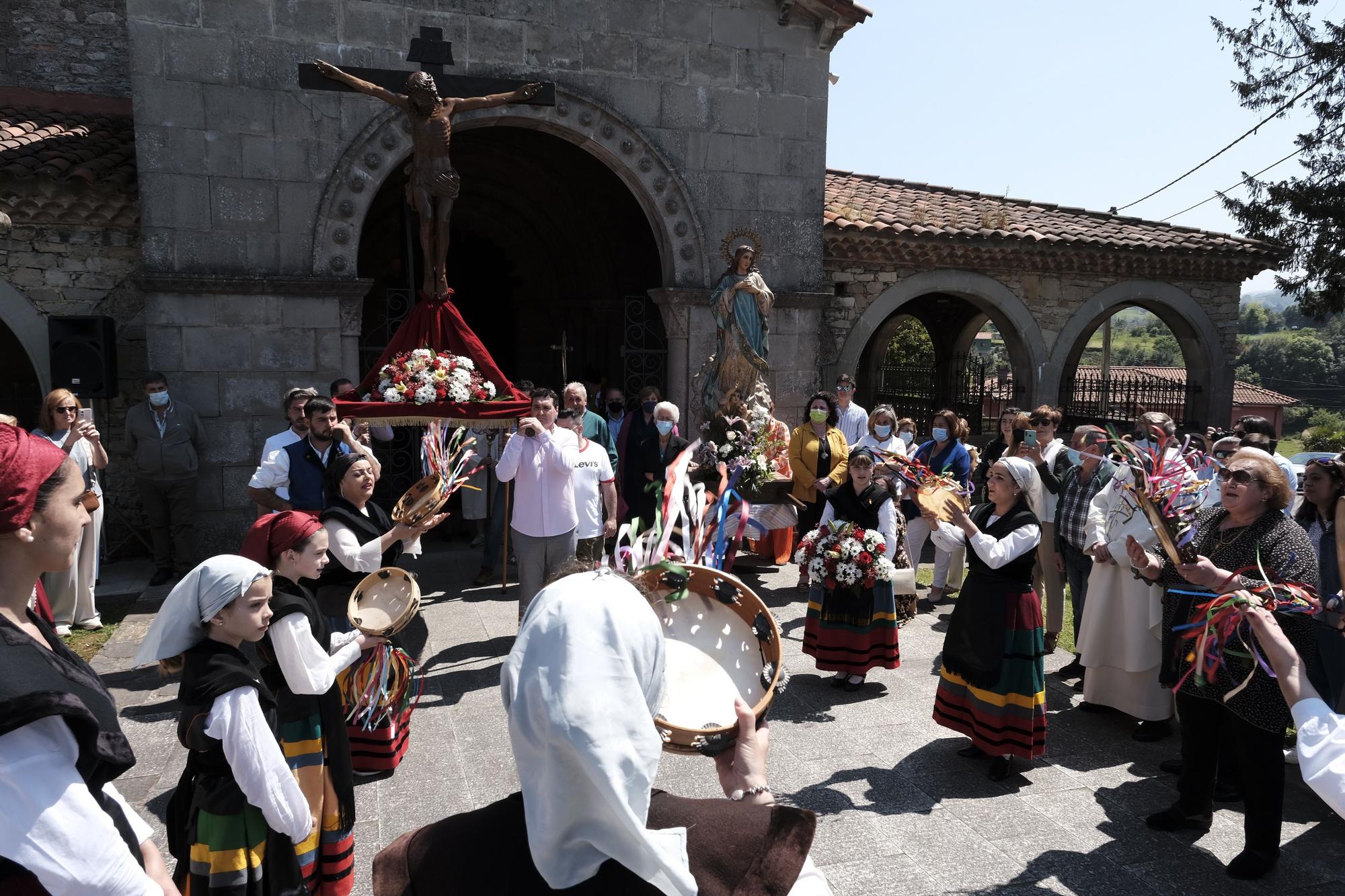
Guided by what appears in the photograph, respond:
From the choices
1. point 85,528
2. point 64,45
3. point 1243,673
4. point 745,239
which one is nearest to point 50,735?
point 1243,673

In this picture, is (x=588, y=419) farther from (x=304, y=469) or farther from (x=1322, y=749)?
(x=1322, y=749)

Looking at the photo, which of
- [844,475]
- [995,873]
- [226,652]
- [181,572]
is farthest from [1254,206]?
[226,652]

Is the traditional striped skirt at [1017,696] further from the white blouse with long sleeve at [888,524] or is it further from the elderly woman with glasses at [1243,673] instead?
the white blouse with long sleeve at [888,524]

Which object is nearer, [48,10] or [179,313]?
[179,313]

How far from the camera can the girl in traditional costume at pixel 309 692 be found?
3406 millimetres

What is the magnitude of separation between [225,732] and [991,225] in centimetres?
1267

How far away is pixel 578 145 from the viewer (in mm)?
10602

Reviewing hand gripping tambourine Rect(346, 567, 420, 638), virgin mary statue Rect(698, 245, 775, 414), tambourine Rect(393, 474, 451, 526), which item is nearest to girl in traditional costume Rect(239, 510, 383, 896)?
hand gripping tambourine Rect(346, 567, 420, 638)

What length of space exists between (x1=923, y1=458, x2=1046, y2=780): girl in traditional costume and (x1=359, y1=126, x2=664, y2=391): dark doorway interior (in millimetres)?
8068

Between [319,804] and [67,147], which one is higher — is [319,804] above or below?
below

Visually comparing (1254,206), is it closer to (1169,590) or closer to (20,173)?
(1169,590)

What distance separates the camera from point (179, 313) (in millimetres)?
9055

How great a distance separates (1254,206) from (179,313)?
17.5m

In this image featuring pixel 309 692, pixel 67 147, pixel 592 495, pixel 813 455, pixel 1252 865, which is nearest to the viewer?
pixel 309 692
